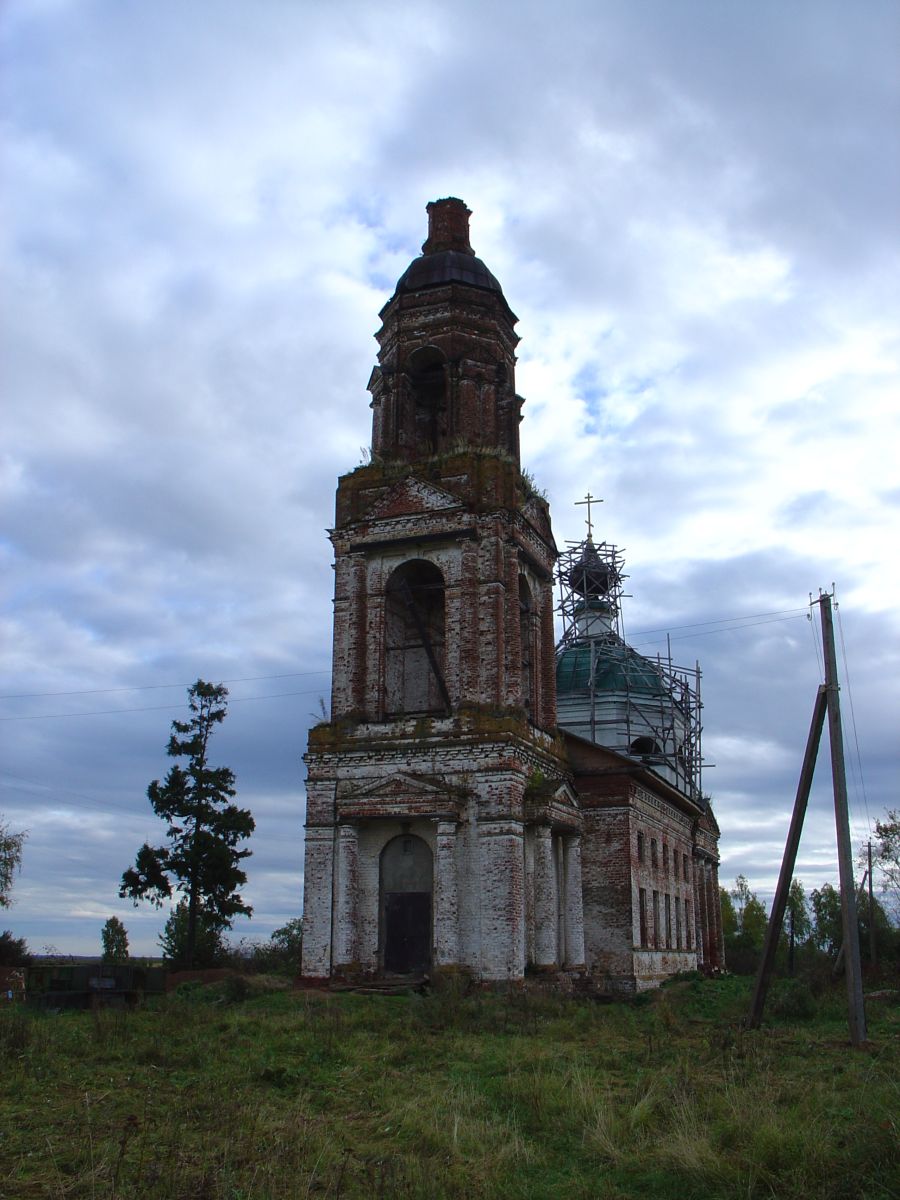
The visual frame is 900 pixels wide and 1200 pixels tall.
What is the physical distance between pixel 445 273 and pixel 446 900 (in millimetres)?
15781

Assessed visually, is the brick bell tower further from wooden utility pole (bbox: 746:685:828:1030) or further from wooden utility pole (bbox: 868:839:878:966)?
wooden utility pole (bbox: 868:839:878:966)

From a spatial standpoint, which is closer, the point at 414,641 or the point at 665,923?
the point at 414,641

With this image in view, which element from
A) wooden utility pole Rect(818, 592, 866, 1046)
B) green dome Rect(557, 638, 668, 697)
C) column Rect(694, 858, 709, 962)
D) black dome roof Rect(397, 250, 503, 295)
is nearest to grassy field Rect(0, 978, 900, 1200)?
wooden utility pole Rect(818, 592, 866, 1046)

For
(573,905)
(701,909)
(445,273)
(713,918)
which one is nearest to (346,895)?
(573,905)

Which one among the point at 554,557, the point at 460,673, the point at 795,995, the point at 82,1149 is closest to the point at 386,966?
the point at 460,673

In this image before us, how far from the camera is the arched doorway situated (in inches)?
892

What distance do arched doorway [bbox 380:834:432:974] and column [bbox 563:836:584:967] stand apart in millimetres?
4163

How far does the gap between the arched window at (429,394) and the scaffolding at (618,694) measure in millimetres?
12676

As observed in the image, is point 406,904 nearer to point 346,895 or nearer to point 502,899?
point 346,895

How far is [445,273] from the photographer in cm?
2753

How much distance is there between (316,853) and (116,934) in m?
28.0

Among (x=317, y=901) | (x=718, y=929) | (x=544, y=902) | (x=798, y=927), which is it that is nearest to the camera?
(x=317, y=901)

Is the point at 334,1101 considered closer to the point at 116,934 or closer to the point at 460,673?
the point at 460,673

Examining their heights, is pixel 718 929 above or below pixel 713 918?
below
